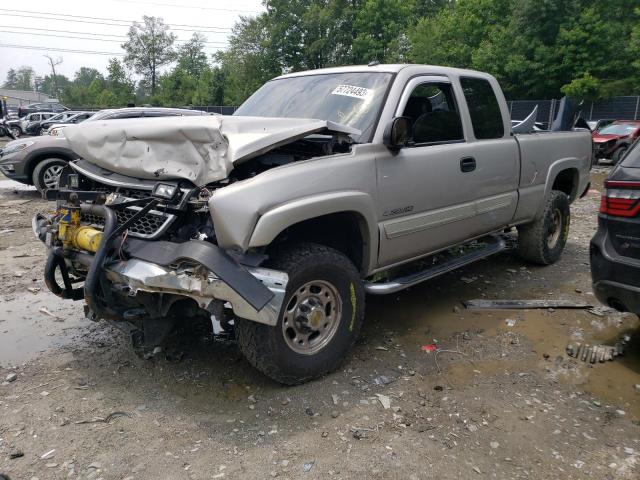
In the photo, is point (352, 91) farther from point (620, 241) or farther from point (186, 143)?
point (620, 241)

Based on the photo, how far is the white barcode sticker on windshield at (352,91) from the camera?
13.2 ft

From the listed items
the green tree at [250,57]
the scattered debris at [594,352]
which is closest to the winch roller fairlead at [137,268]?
the scattered debris at [594,352]

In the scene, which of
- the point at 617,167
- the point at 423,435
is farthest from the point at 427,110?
the point at 423,435

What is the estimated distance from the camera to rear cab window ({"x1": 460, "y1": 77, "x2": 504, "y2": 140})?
4719mm

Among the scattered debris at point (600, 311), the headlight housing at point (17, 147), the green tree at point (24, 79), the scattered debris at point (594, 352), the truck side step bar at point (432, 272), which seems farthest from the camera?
the green tree at point (24, 79)

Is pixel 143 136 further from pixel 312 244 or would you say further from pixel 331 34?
pixel 331 34

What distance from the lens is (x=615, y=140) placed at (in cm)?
1738

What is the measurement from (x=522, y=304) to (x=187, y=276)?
3.32m

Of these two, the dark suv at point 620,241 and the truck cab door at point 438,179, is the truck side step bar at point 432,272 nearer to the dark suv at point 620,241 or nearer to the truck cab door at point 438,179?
the truck cab door at point 438,179

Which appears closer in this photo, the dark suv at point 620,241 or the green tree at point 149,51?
the dark suv at point 620,241

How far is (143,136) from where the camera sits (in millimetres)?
3391

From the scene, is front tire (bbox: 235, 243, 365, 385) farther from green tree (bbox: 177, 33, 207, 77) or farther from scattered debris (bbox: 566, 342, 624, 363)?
green tree (bbox: 177, 33, 207, 77)

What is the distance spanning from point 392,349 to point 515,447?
1.30 meters

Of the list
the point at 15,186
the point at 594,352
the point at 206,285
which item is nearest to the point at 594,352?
the point at 594,352
